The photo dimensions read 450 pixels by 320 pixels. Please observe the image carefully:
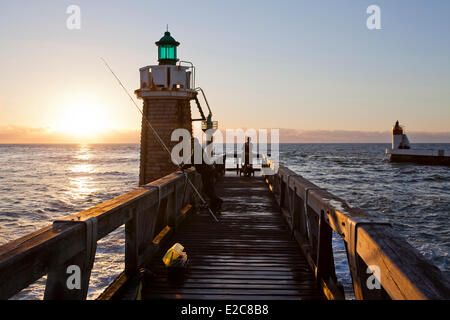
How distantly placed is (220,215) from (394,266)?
7.36 meters

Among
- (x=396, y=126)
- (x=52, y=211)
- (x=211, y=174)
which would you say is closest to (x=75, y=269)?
(x=211, y=174)

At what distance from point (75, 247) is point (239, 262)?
125 inches

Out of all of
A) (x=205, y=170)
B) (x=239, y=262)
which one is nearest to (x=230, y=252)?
(x=239, y=262)

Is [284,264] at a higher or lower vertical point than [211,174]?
lower

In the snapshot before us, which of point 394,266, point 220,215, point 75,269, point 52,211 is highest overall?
point 394,266

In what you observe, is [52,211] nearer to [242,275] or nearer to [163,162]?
[163,162]

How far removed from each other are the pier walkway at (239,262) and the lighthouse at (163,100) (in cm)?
1070

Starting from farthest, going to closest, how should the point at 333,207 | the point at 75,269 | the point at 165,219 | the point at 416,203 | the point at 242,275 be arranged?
1. the point at 416,203
2. the point at 165,219
3. the point at 242,275
4. the point at 333,207
5. the point at 75,269

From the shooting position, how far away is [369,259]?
2723 millimetres

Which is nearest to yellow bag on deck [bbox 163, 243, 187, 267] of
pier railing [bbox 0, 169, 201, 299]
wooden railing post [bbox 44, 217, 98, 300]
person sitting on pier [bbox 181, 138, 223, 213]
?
pier railing [bbox 0, 169, 201, 299]

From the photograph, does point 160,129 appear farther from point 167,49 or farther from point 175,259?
point 175,259

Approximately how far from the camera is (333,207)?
3928 millimetres

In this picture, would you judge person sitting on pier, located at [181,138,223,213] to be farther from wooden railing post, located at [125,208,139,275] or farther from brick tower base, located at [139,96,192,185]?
brick tower base, located at [139,96,192,185]

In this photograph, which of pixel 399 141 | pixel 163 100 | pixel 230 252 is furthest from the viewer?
pixel 399 141
